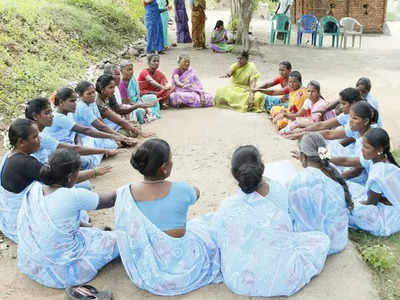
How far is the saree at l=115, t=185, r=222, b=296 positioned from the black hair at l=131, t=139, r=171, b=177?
18 centimetres

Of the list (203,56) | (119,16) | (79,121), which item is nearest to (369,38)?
(203,56)

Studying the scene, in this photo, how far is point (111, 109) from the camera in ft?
18.3

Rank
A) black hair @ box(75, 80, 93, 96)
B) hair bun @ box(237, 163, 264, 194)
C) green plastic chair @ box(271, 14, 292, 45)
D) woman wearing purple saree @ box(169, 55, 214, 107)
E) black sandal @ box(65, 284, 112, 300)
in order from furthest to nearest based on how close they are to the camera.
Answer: green plastic chair @ box(271, 14, 292, 45) → woman wearing purple saree @ box(169, 55, 214, 107) → black hair @ box(75, 80, 93, 96) → black sandal @ box(65, 284, 112, 300) → hair bun @ box(237, 163, 264, 194)

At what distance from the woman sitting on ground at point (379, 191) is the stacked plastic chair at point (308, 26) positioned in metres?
11.2

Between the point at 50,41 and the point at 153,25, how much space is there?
8.96 feet

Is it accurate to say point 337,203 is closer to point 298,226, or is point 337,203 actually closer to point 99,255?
point 298,226

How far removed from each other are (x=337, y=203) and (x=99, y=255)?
5.43ft

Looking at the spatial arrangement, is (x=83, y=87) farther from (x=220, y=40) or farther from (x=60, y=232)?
(x=220, y=40)

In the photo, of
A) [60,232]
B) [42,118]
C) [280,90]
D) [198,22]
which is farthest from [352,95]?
[198,22]

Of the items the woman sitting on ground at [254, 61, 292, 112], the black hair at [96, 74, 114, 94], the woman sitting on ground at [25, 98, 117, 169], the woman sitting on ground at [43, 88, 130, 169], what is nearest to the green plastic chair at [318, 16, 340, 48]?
the woman sitting on ground at [254, 61, 292, 112]

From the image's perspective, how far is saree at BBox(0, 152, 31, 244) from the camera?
10.5ft

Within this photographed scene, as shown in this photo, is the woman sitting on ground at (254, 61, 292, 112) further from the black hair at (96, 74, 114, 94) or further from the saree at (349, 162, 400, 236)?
the saree at (349, 162, 400, 236)

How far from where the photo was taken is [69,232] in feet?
9.29

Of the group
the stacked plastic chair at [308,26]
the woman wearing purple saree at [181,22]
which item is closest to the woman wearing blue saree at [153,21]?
the woman wearing purple saree at [181,22]
